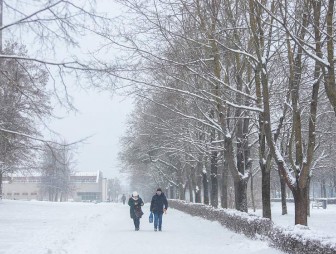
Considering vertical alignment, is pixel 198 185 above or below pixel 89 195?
above

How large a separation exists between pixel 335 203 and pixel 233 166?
159ft

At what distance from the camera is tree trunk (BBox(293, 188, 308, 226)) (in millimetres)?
13523

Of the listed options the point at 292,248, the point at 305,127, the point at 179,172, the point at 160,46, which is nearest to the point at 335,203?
the point at 179,172

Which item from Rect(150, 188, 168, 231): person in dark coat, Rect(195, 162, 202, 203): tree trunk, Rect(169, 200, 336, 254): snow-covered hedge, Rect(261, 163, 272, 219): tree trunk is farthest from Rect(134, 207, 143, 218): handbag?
Rect(195, 162, 202, 203): tree trunk

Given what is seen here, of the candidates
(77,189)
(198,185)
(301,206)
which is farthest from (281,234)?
(77,189)

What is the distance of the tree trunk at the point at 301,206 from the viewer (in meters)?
13.5

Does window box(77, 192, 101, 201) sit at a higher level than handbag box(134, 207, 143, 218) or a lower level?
higher

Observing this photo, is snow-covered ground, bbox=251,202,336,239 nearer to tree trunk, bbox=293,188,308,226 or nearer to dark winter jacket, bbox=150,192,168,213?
tree trunk, bbox=293,188,308,226

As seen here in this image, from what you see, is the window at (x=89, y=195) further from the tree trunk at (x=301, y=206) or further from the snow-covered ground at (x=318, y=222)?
the tree trunk at (x=301, y=206)

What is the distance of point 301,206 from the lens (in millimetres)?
13547

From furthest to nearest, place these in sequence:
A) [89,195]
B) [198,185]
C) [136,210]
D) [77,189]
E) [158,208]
Answer: [89,195]
[77,189]
[198,185]
[136,210]
[158,208]

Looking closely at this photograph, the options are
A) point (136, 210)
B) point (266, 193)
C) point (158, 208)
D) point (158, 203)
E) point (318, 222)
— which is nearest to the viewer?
point (266, 193)

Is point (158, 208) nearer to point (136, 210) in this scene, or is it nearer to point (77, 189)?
point (136, 210)

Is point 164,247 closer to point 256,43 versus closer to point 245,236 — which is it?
point 245,236
